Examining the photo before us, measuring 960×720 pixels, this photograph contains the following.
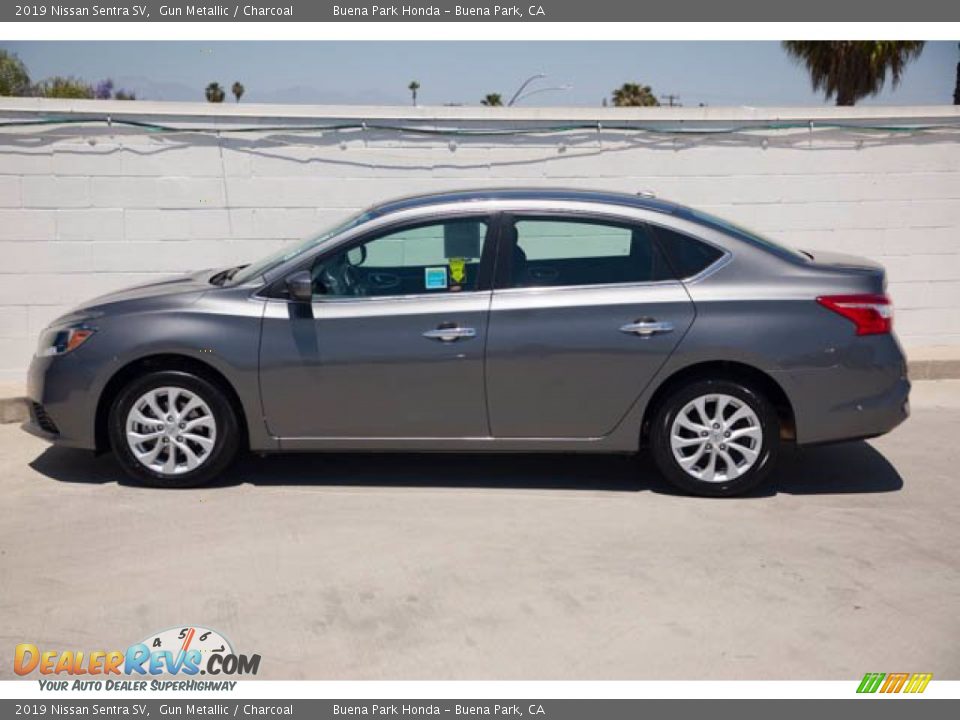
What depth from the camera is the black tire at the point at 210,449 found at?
6.24 m

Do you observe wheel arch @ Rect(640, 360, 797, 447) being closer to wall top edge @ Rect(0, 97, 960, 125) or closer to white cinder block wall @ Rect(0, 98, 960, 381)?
white cinder block wall @ Rect(0, 98, 960, 381)

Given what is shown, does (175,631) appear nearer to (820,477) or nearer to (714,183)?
(820,477)

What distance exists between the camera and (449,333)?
6133 mm

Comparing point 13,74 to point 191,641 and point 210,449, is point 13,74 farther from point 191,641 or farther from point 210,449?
point 191,641

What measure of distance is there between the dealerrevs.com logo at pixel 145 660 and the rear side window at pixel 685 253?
3185 mm

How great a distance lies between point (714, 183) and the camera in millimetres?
9352

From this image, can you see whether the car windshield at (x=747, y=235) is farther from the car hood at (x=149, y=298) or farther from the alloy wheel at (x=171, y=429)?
the alloy wheel at (x=171, y=429)

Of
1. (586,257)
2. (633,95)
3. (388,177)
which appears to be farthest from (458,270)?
(633,95)

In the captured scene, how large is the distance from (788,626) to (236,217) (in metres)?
5.76

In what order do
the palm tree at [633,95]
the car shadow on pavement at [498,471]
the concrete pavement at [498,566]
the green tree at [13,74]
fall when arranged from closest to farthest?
the concrete pavement at [498,566] → the car shadow on pavement at [498,471] → the green tree at [13,74] → the palm tree at [633,95]

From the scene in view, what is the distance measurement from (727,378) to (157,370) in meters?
3.11

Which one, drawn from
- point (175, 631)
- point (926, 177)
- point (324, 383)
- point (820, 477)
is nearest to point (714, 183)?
point (926, 177)

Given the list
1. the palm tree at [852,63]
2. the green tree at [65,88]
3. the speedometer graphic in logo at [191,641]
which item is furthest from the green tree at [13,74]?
the speedometer graphic in logo at [191,641]

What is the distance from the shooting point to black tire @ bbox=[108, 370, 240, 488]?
624cm
